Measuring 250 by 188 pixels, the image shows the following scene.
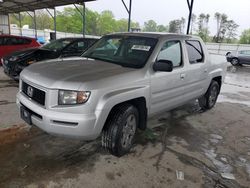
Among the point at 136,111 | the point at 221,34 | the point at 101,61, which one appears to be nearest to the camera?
the point at 136,111

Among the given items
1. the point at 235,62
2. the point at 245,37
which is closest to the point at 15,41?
the point at 235,62

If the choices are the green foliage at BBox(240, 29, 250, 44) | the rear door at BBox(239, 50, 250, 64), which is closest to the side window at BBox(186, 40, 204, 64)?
the rear door at BBox(239, 50, 250, 64)

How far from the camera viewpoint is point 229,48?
24.9m

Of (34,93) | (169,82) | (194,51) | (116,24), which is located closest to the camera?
(34,93)

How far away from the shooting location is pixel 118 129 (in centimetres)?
310

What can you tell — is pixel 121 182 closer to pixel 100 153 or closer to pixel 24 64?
pixel 100 153

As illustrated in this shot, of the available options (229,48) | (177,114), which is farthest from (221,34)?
(177,114)

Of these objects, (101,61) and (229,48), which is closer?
(101,61)

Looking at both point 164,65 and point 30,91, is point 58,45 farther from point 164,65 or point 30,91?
point 164,65

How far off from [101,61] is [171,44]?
4.10 feet

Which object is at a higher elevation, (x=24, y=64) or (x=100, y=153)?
(x=24, y=64)

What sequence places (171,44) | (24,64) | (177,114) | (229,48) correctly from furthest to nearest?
(229,48) → (24,64) → (177,114) → (171,44)

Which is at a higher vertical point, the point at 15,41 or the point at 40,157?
the point at 15,41

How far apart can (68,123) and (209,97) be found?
13.4 ft
